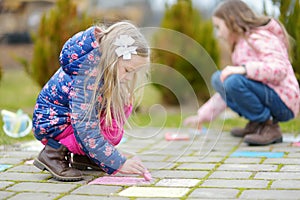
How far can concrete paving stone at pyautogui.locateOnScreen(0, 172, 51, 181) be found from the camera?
11.6 ft

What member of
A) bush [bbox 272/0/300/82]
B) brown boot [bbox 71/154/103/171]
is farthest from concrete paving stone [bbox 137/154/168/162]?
bush [bbox 272/0/300/82]

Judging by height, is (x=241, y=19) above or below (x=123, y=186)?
above

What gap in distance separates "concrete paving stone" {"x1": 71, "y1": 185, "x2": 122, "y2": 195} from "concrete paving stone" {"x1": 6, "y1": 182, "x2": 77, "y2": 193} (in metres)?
0.06

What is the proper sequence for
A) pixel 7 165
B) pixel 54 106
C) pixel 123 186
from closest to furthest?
pixel 123 186 → pixel 54 106 → pixel 7 165

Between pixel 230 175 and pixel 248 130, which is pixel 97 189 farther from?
pixel 248 130

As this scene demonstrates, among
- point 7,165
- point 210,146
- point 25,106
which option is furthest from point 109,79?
point 25,106

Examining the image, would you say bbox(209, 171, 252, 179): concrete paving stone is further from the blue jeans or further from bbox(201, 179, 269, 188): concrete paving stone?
the blue jeans

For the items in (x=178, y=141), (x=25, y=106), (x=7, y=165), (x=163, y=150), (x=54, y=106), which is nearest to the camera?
(x=54, y=106)

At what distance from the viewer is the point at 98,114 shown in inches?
134

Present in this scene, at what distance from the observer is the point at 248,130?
4.84 m

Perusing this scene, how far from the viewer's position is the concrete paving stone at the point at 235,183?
10.7 feet

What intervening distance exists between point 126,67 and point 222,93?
1.61 metres

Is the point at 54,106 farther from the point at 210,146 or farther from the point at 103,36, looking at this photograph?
the point at 210,146

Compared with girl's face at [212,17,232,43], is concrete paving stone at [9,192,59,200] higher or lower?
lower
